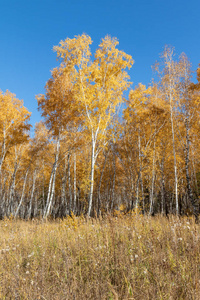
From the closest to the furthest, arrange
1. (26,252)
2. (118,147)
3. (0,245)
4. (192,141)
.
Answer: (26,252)
(0,245)
(192,141)
(118,147)

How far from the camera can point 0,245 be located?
188 inches

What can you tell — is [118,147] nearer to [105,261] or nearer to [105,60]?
[105,60]

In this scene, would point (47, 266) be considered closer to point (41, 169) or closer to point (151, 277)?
point (151, 277)

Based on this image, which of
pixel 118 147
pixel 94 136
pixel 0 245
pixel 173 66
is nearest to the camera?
pixel 0 245

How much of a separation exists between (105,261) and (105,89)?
34.2ft

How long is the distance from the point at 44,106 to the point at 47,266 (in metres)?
12.5

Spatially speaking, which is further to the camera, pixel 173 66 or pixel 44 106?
pixel 173 66

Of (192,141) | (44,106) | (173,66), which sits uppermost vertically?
(173,66)

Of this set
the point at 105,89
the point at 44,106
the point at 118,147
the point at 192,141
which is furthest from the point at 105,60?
the point at 192,141

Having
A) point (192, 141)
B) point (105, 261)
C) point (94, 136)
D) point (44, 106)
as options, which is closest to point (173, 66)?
point (192, 141)

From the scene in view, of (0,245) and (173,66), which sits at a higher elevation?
(173,66)

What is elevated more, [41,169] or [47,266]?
[41,169]

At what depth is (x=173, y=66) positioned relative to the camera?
15.1 metres

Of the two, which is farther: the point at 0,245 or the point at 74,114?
the point at 74,114
